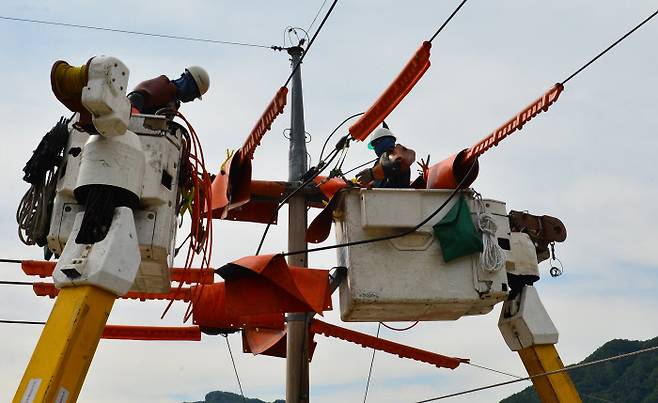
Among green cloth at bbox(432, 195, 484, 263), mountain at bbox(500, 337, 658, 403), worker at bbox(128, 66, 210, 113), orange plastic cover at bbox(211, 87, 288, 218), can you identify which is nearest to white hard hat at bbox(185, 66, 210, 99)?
worker at bbox(128, 66, 210, 113)

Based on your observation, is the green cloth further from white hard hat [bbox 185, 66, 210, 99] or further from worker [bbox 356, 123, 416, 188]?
white hard hat [bbox 185, 66, 210, 99]

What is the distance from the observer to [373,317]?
18.6 ft

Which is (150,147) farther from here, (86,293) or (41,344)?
(41,344)

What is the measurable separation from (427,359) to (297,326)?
4.82ft

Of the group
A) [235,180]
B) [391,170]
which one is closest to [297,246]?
[235,180]

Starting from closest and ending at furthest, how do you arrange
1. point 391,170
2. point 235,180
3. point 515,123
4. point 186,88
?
point 515,123 → point 186,88 → point 391,170 → point 235,180

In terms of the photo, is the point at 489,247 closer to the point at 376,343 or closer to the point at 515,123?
the point at 515,123

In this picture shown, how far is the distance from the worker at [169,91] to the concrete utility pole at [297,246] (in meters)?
1.83

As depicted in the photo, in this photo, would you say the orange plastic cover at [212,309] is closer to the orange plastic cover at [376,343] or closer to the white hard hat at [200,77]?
the orange plastic cover at [376,343]

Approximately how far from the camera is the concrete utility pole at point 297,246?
6.77 metres

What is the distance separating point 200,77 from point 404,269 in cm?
232

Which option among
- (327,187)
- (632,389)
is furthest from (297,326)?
(632,389)

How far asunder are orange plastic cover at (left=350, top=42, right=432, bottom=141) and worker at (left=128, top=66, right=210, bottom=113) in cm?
148

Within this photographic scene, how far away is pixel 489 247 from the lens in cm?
554
